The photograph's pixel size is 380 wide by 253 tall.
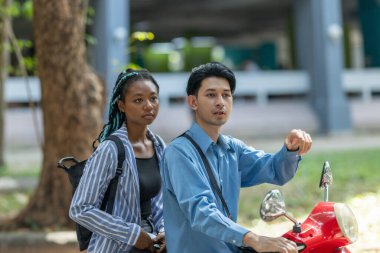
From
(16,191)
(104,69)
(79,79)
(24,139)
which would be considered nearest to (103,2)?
(104,69)

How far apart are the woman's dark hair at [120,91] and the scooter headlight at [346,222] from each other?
1.08 meters

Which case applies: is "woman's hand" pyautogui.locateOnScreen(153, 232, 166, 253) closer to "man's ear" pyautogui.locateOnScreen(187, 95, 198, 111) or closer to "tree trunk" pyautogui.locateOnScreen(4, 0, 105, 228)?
"man's ear" pyautogui.locateOnScreen(187, 95, 198, 111)

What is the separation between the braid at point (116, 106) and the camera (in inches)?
120

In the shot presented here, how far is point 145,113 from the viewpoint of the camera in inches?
117

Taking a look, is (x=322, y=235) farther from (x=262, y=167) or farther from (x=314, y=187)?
(x=314, y=187)

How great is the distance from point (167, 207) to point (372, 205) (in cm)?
531

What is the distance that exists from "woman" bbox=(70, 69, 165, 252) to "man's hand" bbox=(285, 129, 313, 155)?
657 millimetres

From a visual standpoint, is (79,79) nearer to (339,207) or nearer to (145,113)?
(145,113)

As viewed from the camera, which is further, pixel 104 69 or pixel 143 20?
pixel 143 20

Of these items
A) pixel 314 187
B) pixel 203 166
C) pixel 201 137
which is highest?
pixel 201 137

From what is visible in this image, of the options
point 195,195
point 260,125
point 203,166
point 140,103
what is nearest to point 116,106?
point 140,103

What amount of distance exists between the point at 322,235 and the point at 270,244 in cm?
24

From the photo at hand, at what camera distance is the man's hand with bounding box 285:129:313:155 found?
254cm

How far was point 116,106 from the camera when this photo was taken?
10.1ft
